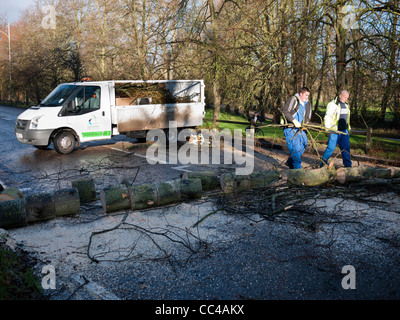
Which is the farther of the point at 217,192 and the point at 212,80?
the point at 212,80

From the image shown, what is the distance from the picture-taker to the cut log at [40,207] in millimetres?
5008

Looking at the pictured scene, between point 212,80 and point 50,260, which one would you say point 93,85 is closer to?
point 212,80

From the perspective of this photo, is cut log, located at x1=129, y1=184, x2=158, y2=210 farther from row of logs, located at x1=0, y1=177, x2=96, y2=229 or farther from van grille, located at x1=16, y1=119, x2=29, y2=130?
van grille, located at x1=16, y1=119, x2=29, y2=130

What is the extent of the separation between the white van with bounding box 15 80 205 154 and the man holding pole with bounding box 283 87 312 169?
6020 millimetres

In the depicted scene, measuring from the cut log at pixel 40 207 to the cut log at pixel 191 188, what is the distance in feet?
6.57

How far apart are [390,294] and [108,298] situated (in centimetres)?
258

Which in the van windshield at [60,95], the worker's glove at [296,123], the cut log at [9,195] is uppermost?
the van windshield at [60,95]

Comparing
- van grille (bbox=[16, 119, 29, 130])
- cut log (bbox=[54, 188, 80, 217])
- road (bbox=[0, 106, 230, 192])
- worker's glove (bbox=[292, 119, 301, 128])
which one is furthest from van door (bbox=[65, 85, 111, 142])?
worker's glove (bbox=[292, 119, 301, 128])

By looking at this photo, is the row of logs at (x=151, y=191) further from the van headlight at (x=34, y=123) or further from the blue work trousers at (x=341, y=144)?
the van headlight at (x=34, y=123)

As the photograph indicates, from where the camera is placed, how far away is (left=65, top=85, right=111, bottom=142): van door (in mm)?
11180

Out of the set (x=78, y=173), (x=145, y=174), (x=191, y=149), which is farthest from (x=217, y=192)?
(x=191, y=149)

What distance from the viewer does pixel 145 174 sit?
8289 mm

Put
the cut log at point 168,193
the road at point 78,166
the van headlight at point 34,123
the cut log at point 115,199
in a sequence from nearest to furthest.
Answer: the cut log at point 115,199 < the cut log at point 168,193 < the road at point 78,166 < the van headlight at point 34,123

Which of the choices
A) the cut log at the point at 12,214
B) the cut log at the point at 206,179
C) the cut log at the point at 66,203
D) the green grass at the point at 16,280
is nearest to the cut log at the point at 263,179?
the cut log at the point at 206,179
